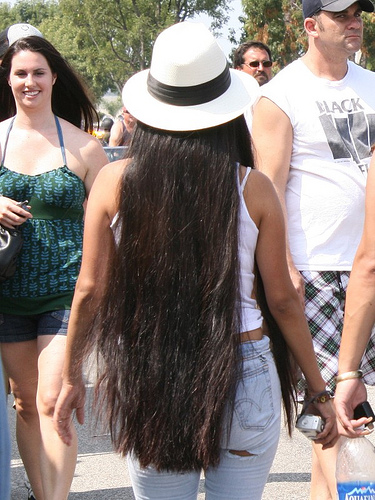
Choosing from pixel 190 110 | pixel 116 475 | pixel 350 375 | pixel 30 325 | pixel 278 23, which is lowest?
pixel 278 23

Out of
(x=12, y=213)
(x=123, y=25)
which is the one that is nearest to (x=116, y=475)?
(x=12, y=213)

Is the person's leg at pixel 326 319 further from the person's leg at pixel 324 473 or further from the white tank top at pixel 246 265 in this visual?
the white tank top at pixel 246 265

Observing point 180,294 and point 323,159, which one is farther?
point 323,159

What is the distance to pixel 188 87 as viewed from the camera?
2.54 metres

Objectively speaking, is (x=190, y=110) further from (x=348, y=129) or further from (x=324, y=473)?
(x=324, y=473)

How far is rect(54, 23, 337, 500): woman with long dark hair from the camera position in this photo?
2447mm

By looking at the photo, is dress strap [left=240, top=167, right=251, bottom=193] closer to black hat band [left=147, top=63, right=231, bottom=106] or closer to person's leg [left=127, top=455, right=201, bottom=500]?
black hat band [left=147, top=63, right=231, bottom=106]

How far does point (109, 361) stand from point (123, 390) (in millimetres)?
89

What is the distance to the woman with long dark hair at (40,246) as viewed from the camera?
13.1 ft

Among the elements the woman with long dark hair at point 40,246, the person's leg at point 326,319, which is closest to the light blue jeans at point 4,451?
the woman with long dark hair at point 40,246

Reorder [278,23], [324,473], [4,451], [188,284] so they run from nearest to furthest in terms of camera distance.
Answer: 1. [4,451]
2. [188,284]
3. [324,473]
4. [278,23]

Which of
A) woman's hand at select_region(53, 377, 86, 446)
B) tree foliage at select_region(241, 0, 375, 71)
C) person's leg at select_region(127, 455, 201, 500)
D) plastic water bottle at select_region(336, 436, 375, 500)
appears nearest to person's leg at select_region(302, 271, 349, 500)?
plastic water bottle at select_region(336, 436, 375, 500)

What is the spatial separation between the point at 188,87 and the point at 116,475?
298cm

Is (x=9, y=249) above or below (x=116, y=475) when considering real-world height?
above
